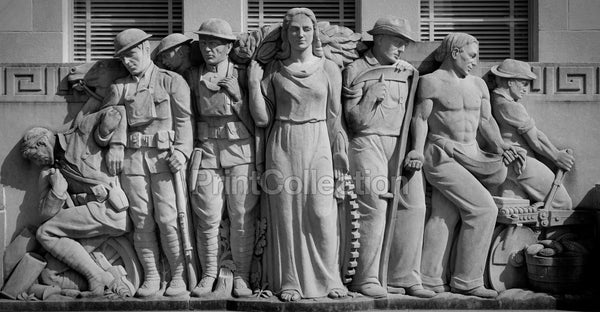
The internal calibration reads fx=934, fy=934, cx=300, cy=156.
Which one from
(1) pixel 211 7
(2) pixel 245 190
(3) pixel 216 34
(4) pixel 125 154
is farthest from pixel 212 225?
(1) pixel 211 7

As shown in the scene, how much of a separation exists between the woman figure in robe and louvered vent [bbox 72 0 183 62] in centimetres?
352

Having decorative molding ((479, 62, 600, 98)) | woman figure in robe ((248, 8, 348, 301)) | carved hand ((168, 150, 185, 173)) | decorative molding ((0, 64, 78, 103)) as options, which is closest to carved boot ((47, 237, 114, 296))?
carved hand ((168, 150, 185, 173))

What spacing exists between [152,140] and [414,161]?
3395 mm

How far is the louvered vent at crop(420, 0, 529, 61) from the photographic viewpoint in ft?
49.8

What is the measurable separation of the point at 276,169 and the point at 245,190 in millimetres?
525

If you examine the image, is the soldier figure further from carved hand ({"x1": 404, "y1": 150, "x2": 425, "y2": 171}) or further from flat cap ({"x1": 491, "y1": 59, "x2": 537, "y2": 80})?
flat cap ({"x1": 491, "y1": 59, "x2": 537, "y2": 80})

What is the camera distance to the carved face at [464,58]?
39.9 ft

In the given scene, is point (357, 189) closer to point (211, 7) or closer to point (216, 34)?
point (216, 34)

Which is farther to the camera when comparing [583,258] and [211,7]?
[211,7]

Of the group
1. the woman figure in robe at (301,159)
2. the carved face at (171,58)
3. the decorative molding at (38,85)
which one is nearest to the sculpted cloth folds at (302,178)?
the woman figure in robe at (301,159)

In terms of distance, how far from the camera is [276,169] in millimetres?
11922

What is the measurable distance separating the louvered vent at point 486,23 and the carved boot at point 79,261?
257 inches

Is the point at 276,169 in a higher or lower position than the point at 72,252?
higher

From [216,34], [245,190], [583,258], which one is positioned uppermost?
[216,34]
